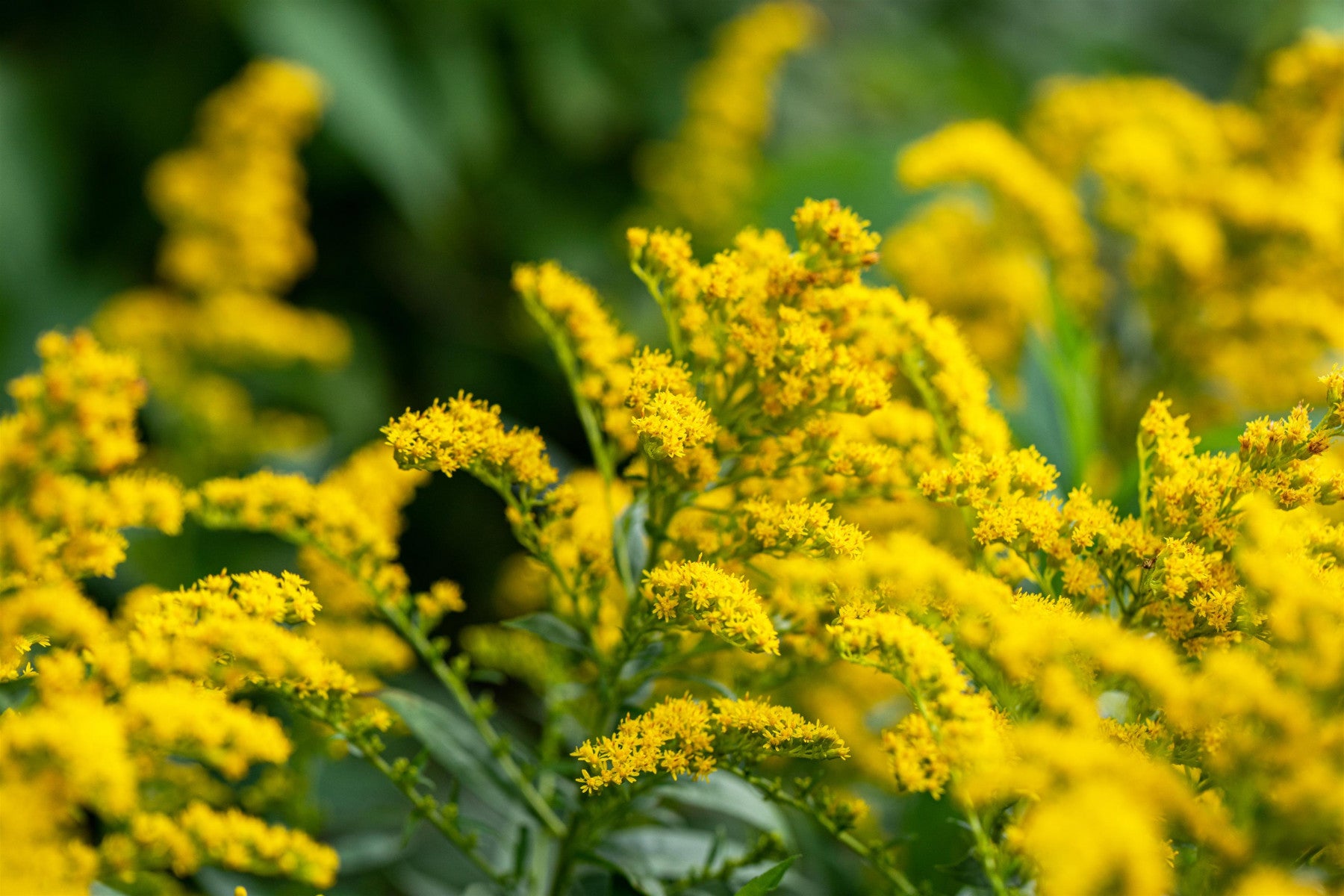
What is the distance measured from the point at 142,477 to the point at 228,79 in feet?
6.20

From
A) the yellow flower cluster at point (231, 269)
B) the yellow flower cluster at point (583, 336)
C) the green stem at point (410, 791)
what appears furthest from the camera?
the yellow flower cluster at point (231, 269)

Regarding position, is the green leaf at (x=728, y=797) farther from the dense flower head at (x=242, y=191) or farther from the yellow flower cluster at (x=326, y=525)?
the dense flower head at (x=242, y=191)

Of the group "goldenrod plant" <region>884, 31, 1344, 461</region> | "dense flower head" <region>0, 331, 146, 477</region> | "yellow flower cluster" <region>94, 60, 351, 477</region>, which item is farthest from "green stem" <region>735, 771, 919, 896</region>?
"yellow flower cluster" <region>94, 60, 351, 477</region>

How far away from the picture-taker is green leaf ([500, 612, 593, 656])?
0.84 m

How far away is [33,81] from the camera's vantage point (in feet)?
7.99

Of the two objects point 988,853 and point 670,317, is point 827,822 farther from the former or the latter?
point 670,317

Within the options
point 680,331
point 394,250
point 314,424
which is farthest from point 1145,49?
point 680,331

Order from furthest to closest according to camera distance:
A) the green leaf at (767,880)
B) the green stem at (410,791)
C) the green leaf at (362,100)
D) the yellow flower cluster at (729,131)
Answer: the green leaf at (362,100) → the yellow flower cluster at (729,131) → the green stem at (410,791) → the green leaf at (767,880)

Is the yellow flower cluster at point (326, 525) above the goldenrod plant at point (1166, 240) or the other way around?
the other way around

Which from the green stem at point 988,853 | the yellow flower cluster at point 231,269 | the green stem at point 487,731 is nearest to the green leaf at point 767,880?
the green stem at point 988,853

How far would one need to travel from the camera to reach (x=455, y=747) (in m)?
0.89

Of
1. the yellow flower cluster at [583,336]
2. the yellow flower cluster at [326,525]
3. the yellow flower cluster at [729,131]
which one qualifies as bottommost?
the yellow flower cluster at [326,525]

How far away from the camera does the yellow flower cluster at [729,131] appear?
2.14 m

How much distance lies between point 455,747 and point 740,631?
1.03 feet
